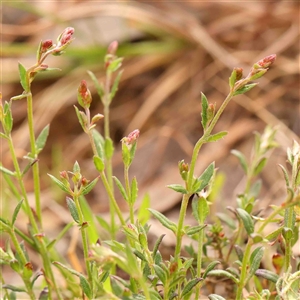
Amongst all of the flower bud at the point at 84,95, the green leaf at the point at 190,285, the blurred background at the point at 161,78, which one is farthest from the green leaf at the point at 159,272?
the blurred background at the point at 161,78

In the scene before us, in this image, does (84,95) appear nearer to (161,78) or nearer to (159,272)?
(159,272)

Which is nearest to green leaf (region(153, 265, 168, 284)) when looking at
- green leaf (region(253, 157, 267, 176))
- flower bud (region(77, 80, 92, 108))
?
flower bud (region(77, 80, 92, 108))

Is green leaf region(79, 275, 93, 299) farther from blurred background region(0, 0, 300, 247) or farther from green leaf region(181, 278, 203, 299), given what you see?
blurred background region(0, 0, 300, 247)

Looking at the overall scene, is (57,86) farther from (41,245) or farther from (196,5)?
(41,245)

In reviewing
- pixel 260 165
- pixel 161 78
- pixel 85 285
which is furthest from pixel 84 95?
pixel 161 78

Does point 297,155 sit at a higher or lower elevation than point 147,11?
lower

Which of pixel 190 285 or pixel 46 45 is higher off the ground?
pixel 46 45

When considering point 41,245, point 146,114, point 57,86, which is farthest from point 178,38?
point 41,245

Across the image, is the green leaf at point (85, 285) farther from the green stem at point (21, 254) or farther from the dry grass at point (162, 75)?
the dry grass at point (162, 75)
